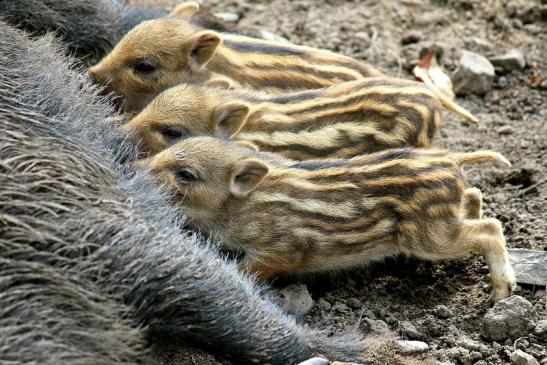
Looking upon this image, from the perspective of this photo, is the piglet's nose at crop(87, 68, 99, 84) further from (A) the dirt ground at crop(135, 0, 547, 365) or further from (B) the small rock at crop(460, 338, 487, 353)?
(B) the small rock at crop(460, 338, 487, 353)

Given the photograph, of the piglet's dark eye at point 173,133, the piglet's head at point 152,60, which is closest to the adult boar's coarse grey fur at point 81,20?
the piglet's head at point 152,60

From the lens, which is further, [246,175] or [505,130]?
[505,130]

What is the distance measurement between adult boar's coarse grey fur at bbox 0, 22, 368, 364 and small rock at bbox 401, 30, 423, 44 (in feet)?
9.83

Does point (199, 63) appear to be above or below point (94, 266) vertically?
below

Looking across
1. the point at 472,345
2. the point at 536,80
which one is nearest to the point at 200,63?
the point at 472,345

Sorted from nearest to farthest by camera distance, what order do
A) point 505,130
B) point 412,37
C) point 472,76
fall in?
point 505,130
point 472,76
point 412,37

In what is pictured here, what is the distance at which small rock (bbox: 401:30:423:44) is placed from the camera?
6.62 metres

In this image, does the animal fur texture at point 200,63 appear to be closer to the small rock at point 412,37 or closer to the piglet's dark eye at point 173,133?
the piglet's dark eye at point 173,133

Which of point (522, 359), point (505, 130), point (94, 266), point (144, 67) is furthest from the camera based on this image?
point (505, 130)

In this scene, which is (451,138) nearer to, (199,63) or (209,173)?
(199,63)

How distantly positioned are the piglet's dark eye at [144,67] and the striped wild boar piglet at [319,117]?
302mm

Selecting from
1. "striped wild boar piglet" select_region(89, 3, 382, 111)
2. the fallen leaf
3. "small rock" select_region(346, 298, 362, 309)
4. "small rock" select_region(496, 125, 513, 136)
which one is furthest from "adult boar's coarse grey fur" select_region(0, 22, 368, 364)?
the fallen leaf

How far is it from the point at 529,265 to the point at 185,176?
1528 millimetres

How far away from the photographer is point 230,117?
4.66 metres
